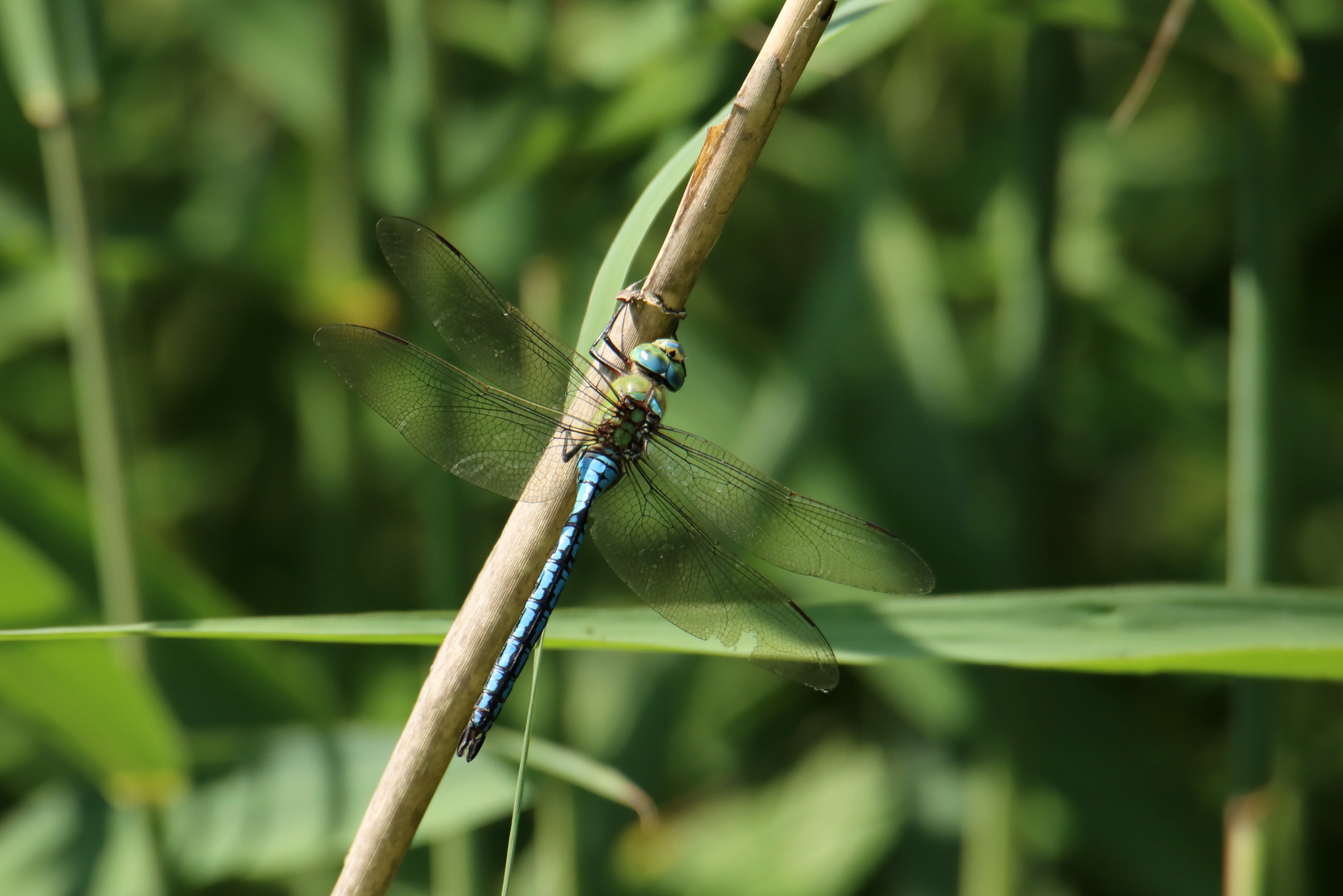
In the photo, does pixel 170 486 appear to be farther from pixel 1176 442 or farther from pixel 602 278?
pixel 1176 442

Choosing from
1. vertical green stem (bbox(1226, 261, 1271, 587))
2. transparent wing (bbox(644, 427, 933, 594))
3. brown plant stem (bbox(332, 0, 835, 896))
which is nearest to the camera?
brown plant stem (bbox(332, 0, 835, 896))

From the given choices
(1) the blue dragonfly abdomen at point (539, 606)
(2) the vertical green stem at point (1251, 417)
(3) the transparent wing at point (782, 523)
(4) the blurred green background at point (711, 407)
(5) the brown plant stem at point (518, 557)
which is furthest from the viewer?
(4) the blurred green background at point (711, 407)

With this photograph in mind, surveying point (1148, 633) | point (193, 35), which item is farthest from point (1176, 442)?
point (193, 35)

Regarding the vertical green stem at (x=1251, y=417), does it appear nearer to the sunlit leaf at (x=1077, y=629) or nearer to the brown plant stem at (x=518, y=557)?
the sunlit leaf at (x=1077, y=629)

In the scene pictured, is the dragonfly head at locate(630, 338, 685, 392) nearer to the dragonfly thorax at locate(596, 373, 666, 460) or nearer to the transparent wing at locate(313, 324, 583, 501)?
the dragonfly thorax at locate(596, 373, 666, 460)

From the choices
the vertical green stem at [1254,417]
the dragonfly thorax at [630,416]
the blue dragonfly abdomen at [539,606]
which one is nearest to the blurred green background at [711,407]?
the vertical green stem at [1254,417]

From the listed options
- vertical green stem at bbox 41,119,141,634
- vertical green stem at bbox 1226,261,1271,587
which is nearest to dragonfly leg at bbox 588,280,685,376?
Answer: vertical green stem at bbox 41,119,141,634
